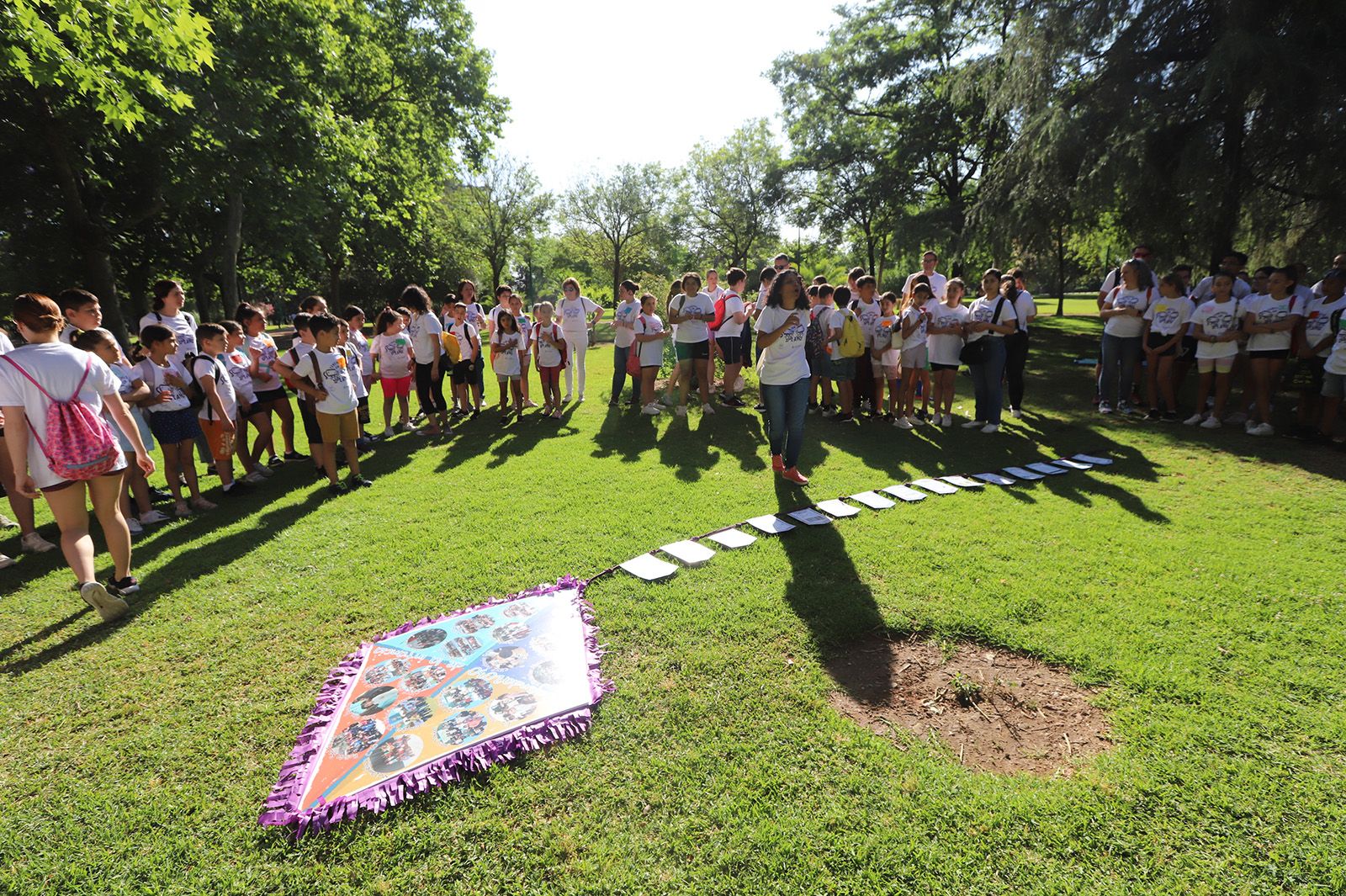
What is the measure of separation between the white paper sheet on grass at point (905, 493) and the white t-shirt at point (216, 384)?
23.2 ft

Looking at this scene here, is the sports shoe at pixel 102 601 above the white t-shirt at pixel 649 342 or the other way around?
the other way around

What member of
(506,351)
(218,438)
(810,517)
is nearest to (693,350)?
(506,351)

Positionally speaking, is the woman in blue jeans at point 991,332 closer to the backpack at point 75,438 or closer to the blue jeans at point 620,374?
the blue jeans at point 620,374

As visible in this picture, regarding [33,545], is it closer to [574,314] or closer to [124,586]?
[124,586]

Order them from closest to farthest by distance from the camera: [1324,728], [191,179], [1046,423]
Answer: [1324,728], [1046,423], [191,179]

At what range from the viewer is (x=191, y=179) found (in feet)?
42.3

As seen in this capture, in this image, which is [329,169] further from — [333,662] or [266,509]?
[333,662]

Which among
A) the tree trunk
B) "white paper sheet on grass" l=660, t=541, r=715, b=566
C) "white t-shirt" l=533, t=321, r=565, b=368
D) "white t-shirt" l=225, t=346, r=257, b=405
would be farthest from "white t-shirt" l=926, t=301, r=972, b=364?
the tree trunk

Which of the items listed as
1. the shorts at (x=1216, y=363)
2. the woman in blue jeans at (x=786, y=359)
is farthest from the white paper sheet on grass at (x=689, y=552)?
the shorts at (x=1216, y=363)

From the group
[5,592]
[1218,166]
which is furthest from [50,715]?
[1218,166]

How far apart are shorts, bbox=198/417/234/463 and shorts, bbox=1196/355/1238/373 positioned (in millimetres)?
12588

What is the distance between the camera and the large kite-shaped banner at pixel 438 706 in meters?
2.58

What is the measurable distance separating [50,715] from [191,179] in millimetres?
14375

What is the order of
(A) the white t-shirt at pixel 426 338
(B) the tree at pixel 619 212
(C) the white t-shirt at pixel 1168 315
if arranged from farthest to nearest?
1. (B) the tree at pixel 619 212
2. (A) the white t-shirt at pixel 426 338
3. (C) the white t-shirt at pixel 1168 315
